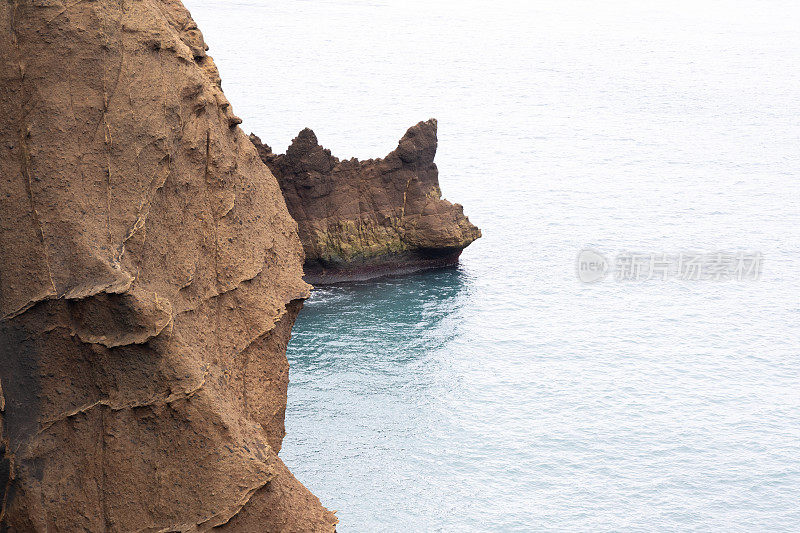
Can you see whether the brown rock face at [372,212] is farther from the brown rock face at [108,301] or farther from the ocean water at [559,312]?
the brown rock face at [108,301]

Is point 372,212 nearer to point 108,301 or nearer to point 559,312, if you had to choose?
point 559,312

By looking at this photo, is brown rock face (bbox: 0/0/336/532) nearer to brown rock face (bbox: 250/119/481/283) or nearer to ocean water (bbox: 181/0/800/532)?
ocean water (bbox: 181/0/800/532)

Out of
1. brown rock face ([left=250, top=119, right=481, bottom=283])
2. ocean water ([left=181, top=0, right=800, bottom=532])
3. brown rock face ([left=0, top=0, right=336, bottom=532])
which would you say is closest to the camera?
brown rock face ([left=0, top=0, right=336, bottom=532])

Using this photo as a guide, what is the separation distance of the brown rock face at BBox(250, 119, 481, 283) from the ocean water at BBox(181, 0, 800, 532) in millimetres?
2005

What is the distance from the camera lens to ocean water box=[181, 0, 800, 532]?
37.7 m

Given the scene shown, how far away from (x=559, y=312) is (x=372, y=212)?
12133 mm

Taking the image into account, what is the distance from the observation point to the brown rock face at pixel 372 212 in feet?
186

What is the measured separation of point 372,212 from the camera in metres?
58.8

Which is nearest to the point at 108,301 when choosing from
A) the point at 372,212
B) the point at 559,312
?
the point at 559,312

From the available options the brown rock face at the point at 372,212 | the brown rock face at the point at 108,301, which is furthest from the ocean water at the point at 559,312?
the brown rock face at the point at 108,301

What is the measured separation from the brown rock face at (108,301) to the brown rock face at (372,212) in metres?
43.5

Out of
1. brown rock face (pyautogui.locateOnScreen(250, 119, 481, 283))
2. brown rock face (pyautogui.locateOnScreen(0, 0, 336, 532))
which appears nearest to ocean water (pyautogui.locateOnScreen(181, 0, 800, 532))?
brown rock face (pyautogui.locateOnScreen(250, 119, 481, 283))

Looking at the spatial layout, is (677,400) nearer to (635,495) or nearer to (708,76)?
(635,495)

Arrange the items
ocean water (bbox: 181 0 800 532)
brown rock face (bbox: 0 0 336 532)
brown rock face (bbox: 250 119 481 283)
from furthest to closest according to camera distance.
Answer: brown rock face (bbox: 250 119 481 283), ocean water (bbox: 181 0 800 532), brown rock face (bbox: 0 0 336 532)
